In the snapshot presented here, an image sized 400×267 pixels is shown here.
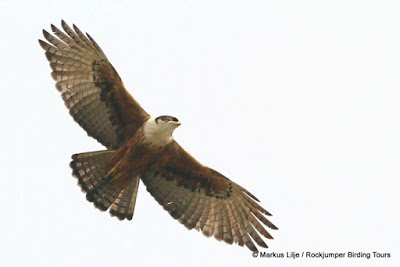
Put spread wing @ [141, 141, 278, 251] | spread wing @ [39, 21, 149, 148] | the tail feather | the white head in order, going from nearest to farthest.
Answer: the white head
spread wing @ [39, 21, 149, 148]
the tail feather
spread wing @ [141, 141, 278, 251]

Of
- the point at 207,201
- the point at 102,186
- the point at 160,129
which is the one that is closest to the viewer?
the point at 160,129

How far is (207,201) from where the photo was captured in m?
17.5

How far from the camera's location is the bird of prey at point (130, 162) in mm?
16625

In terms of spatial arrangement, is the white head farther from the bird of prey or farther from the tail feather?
the tail feather

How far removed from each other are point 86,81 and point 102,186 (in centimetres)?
191

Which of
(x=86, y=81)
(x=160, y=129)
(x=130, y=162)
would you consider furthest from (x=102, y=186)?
(x=86, y=81)

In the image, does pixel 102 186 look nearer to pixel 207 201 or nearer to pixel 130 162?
pixel 130 162

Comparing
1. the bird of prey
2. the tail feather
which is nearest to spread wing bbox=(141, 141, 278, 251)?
the bird of prey

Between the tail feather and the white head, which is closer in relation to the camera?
the white head

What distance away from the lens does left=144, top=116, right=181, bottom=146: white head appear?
16.4 metres

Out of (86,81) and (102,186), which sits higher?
(86,81)

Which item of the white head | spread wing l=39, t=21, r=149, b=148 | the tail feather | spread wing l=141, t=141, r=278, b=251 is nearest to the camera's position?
the white head

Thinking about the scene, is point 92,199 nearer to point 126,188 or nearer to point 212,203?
point 126,188

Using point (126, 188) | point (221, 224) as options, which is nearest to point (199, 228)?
point (221, 224)
